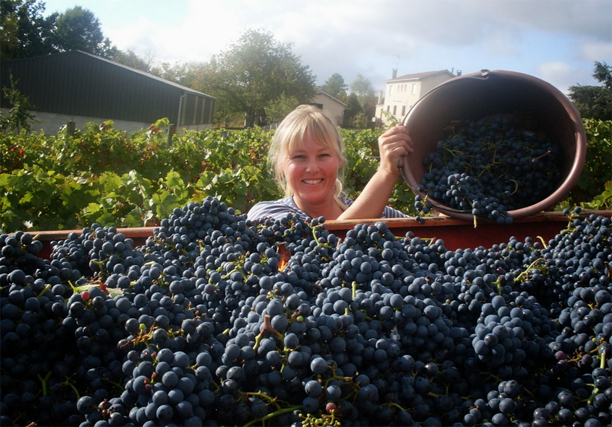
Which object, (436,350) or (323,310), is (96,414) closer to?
(323,310)

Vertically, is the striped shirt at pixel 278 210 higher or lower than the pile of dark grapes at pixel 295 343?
higher

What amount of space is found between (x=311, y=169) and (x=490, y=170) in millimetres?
1036

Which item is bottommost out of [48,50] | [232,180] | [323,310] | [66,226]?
[66,226]

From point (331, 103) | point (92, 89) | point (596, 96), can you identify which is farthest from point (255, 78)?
point (596, 96)

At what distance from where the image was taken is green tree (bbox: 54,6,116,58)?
177 feet

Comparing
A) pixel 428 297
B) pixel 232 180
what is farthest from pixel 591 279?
pixel 232 180

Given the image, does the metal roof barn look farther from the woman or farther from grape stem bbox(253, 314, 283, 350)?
grape stem bbox(253, 314, 283, 350)

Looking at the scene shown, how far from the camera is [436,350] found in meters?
1.06

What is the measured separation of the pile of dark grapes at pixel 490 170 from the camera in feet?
7.34

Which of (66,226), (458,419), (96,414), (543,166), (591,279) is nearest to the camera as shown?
(96,414)

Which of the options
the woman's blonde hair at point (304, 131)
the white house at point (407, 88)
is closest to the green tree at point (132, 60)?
the white house at point (407, 88)

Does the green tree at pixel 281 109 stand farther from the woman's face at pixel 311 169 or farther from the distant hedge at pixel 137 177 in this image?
the woman's face at pixel 311 169

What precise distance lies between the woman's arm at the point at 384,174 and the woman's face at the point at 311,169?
247 mm

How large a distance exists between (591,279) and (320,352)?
3.11ft
